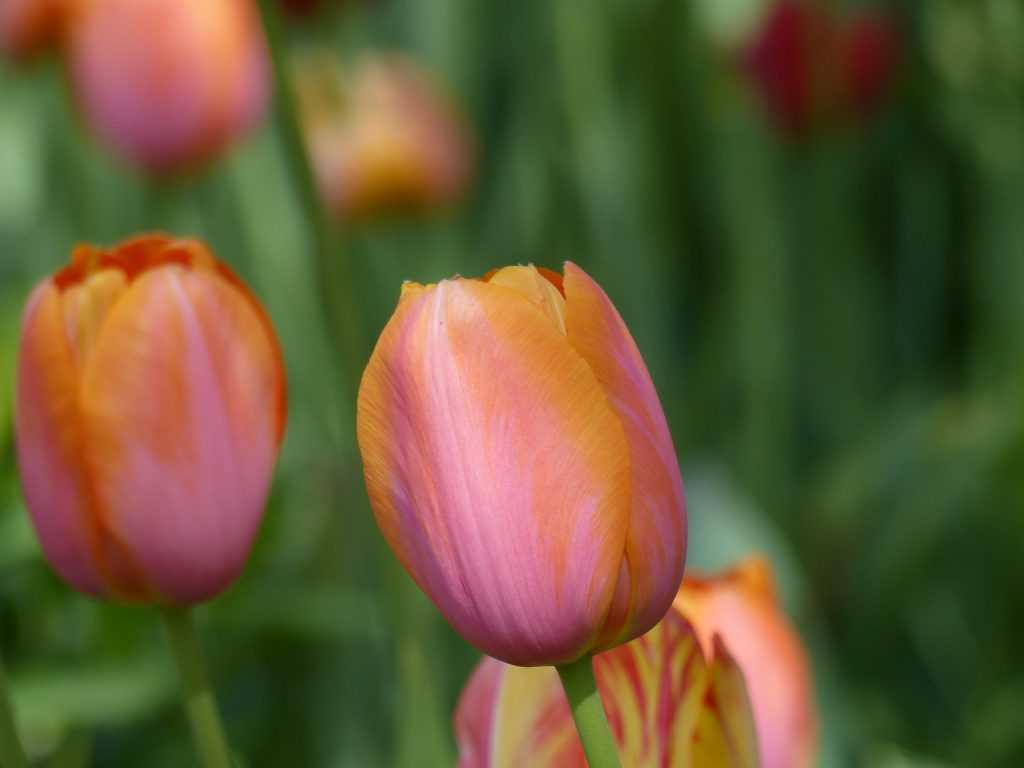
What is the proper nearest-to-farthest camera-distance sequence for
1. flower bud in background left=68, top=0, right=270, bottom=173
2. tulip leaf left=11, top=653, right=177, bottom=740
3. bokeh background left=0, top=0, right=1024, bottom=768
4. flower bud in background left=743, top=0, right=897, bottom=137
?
1. tulip leaf left=11, top=653, right=177, bottom=740
2. bokeh background left=0, top=0, right=1024, bottom=768
3. flower bud in background left=68, top=0, right=270, bottom=173
4. flower bud in background left=743, top=0, right=897, bottom=137

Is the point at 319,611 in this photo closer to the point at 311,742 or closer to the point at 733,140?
the point at 311,742

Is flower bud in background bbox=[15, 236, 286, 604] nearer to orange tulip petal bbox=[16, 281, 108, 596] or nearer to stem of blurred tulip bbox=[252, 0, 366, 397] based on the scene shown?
orange tulip petal bbox=[16, 281, 108, 596]

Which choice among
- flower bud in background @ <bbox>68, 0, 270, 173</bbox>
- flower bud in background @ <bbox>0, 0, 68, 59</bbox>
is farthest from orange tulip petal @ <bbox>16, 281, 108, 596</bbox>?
flower bud in background @ <bbox>0, 0, 68, 59</bbox>

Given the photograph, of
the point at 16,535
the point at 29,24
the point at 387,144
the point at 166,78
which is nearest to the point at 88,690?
the point at 16,535

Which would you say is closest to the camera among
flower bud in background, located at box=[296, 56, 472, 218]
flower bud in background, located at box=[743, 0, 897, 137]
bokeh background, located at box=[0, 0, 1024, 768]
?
bokeh background, located at box=[0, 0, 1024, 768]

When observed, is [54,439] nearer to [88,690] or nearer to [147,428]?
[147,428]

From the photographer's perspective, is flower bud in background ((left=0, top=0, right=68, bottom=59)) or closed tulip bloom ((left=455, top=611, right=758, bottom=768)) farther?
flower bud in background ((left=0, top=0, right=68, bottom=59))
